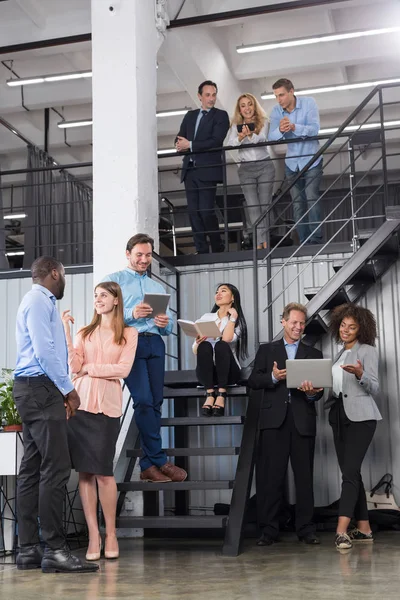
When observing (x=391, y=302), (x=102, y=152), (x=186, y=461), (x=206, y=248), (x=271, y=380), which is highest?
(x=102, y=152)

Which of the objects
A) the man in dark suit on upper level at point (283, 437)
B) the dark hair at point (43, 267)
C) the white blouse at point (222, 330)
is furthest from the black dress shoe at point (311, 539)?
the dark hair at point (43, 267)

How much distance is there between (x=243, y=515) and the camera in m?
5.71

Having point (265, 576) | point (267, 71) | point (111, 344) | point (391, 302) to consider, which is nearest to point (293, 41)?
point (267, 71)

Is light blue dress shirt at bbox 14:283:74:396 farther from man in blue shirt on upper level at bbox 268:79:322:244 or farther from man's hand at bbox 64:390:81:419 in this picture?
man in blue shirt on upper level at bbox 268:79:322:244

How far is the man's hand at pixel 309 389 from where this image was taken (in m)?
6.11

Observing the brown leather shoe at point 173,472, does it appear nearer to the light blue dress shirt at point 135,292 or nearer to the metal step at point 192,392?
→ the metal step at point 192,392

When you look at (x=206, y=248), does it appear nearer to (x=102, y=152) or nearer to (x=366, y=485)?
(x=102, y=152)

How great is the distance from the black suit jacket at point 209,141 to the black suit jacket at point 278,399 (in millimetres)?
2497

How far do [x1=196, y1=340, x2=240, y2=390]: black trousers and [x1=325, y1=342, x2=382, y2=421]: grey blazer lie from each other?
2.93ft

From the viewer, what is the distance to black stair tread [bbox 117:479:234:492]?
588cm

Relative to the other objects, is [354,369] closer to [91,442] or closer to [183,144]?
[91,442]

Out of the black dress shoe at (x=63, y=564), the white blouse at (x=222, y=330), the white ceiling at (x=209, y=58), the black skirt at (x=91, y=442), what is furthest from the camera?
the white ceiling at (x=209, y=58)

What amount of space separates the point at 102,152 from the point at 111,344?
2685 millimetres

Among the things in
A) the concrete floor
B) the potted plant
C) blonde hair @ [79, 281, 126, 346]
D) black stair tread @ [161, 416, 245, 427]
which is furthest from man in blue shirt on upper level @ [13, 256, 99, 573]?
black stair tread @ [161, 416, 245, 427]
